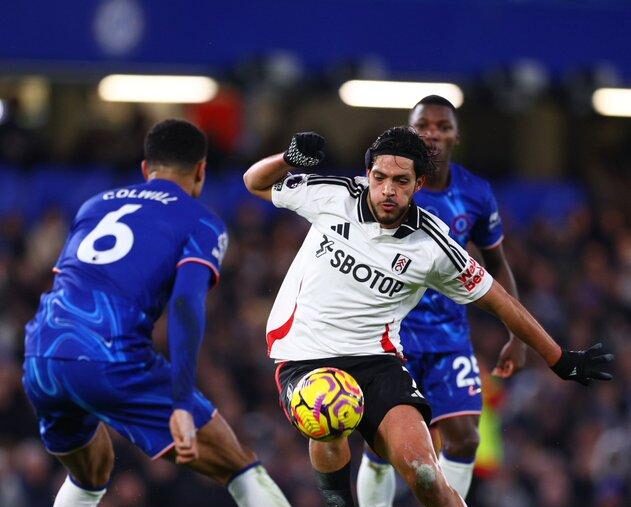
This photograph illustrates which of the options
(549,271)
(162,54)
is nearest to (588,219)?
(549,271)

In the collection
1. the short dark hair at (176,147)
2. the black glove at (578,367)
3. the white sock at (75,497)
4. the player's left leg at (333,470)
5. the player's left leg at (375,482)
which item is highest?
the short dark hair at (176,147)

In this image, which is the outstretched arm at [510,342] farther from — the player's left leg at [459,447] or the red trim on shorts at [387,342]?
the red trim on shorts at [387,342]

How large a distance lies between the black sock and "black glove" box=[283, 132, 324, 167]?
5.05 feet

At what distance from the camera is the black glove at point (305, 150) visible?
23.1ft

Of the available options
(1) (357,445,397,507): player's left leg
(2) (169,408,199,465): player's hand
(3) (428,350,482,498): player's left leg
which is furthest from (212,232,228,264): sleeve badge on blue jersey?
(1) (357,445,397,507): player's left leg

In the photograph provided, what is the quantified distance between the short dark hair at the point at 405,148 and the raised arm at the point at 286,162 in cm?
28

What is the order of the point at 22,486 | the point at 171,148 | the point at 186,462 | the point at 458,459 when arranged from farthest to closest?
the point at 22,486, the point at 458,459, the point at 171,148, the point at 186,462

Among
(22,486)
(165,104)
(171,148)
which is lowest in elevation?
(22,486)

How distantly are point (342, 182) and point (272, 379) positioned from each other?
254 inches

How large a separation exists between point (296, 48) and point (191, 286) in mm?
9334

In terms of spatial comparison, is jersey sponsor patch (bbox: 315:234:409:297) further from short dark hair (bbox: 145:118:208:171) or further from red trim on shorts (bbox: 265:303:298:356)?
short dark hair (bbox: 145:118:208:171)

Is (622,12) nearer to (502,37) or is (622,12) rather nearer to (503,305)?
(502,37)

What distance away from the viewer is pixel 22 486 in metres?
12.1

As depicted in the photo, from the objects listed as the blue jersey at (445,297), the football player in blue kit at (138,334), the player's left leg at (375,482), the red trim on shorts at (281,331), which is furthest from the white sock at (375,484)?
the red trim on shorts at (281,331)
